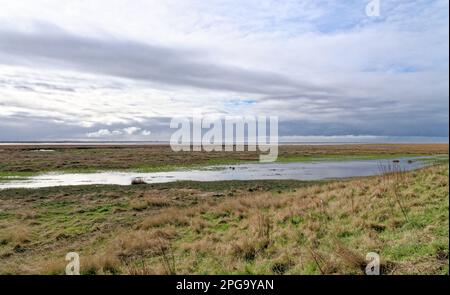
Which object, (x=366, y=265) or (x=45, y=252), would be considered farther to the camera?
(x=45, y=252)

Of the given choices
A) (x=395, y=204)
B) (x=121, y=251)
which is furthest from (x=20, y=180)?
(x=395, y=204)

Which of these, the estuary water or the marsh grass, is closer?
the marsh grass

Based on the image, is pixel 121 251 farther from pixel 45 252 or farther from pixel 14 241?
pixel 14 241

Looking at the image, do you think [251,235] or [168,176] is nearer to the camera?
[251,235]

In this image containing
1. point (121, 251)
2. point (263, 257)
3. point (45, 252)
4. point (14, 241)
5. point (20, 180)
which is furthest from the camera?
point (20, 180)

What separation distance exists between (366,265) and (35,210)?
55.8 feet

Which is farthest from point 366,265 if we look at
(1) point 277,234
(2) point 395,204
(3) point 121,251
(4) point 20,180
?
(4) point 20,180

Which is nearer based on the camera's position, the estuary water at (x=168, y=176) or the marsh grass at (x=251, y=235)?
the marsh grass at (x=251, y=235)

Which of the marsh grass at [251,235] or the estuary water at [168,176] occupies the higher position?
the marsh grass at [251,235]

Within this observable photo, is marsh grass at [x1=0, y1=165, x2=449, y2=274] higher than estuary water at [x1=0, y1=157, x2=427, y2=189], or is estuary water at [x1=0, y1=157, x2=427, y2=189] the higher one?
marsh grass at [x1=0, y1=165, x2=449, y2=274]

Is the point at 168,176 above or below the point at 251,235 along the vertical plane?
below
